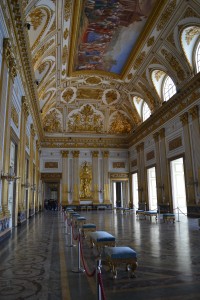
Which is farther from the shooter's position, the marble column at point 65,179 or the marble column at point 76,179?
the marble column at point 76,179

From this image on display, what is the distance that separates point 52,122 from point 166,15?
1547 centimetres

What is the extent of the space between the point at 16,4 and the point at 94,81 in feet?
42.9

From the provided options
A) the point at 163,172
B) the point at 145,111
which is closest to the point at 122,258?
the point at 163,172

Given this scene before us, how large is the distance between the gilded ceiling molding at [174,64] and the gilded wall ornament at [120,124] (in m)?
10.9

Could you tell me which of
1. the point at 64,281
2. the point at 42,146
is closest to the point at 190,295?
the point at 64,281

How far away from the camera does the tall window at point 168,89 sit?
1679 centimetres

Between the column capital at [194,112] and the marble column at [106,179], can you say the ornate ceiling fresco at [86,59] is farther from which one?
the column capital at [194,112]

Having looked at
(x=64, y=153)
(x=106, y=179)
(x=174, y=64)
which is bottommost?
(x=106, y=179)

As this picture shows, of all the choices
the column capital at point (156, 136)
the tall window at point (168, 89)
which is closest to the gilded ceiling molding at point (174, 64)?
the tall window at point (168, 89)

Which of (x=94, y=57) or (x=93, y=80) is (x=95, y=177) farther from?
(x=94, y=57)

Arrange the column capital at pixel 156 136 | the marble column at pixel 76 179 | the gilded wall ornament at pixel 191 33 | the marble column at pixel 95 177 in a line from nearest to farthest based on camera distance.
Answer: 1. the gilded wall ornament at pixel 191 33
2. the column capital at pixel 156 136
3. the marble column at pixel 76 179
4. the marble column at pixel 95 177

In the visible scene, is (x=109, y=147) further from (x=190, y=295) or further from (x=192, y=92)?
(x=190, y=295)

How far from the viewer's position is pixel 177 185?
1795 centimetres

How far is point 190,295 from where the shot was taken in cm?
302
